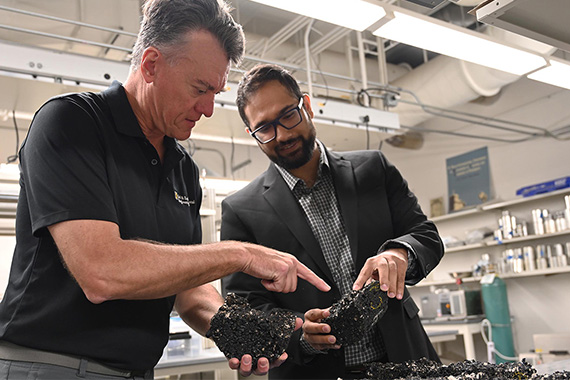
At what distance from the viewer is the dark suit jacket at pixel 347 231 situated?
1484 millimetres

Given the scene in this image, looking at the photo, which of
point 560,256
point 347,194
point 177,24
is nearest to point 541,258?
point 560,256

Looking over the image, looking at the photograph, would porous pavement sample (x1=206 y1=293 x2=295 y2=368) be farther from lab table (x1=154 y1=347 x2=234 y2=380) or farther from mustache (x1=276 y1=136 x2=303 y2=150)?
lab table (x1=154 y1=347 x2=234 y2=380)

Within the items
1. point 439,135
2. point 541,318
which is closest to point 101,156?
point 541,318

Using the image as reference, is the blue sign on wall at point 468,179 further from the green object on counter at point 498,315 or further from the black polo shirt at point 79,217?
the black polo shirt at point 79,217

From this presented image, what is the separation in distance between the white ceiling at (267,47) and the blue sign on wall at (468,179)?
0.37 metres

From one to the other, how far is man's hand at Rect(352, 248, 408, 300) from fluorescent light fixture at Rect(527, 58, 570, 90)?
2054mm

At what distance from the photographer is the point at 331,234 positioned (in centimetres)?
163

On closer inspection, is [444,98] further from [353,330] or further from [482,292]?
[353,330]

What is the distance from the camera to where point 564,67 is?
286cm

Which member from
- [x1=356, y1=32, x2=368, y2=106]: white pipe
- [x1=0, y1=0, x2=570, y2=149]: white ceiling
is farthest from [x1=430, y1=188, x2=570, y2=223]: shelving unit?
[x1=356, y1=32, x2=368, y2=106]: white pipe

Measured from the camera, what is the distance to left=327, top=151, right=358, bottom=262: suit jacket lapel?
5.17 ft

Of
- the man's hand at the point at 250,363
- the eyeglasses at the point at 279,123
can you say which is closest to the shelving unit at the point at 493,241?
the eyeglasses at the point at 279,123

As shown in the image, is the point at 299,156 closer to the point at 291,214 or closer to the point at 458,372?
the point at 291,214

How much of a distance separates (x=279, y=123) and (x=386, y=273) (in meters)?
0.62
